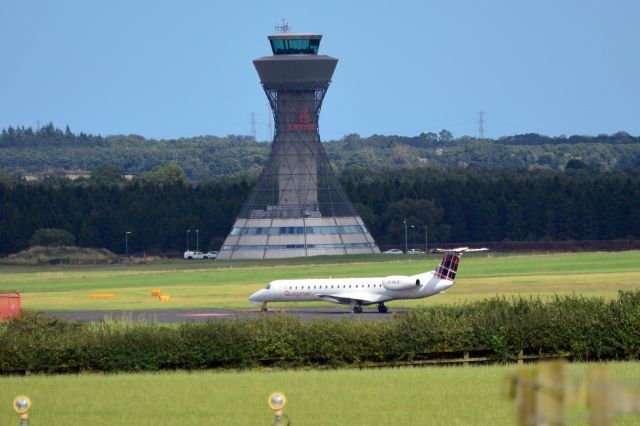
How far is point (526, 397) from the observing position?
20.7 ft

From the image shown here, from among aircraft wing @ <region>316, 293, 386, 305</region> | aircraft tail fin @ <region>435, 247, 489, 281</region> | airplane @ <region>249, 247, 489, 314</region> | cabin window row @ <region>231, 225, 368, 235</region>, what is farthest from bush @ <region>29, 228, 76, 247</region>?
aircraft tail fin @ <region>435, 247, 489, 281</region>

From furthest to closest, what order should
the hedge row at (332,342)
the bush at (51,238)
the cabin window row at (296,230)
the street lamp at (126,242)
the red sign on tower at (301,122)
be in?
the street lamp at (126,242), the bush at (51,238), the red sign on tower at (301,122), the cabin window row at (296,230), the hedge row at (332,342)

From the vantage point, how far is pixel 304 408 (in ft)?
98.6

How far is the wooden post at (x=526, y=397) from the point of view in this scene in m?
6.22

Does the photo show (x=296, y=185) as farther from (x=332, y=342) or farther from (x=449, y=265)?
(x=332, y=342)

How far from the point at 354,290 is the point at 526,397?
74.0 m

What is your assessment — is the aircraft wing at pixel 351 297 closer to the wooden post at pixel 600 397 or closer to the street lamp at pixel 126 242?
the wooden post at pixel 600 397

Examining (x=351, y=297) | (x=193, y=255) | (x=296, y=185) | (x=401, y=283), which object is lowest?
(x=193, y=255)

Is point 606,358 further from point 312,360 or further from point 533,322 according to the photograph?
point 312,360

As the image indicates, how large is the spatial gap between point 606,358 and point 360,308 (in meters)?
37.5

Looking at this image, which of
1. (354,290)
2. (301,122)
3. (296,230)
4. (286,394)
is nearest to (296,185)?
(296,230)

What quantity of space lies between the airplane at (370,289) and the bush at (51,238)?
112 metres

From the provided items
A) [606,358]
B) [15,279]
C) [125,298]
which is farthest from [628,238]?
[606,358]

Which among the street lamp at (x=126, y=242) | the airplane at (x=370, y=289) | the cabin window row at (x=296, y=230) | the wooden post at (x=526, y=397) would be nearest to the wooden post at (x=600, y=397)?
the wooden post at (x=526, y=397)
